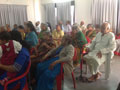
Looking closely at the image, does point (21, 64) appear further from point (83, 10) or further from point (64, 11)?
point (64, 11)

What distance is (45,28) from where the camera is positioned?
12.6 feet

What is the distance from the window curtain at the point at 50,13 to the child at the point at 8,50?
22.1ft

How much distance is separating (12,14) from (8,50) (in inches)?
255

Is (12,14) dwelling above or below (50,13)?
below

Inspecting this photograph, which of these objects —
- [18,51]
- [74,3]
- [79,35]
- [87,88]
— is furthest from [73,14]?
[18,51]

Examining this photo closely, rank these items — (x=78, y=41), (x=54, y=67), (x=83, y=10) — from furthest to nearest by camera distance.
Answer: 1. (x=83, y=10)
2. (x=78, y=41)
3. (x=54, y=67)

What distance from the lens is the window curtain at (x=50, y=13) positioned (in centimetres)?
815

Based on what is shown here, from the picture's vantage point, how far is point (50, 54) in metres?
2.47

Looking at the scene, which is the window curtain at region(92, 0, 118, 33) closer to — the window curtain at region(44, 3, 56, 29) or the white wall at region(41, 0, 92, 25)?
the white wall at region(41, 0, 92, 25)

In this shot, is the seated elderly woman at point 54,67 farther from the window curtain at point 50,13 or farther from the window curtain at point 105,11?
the window curtain at point 50,13

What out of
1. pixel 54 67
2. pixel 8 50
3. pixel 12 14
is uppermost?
pixel 12 14

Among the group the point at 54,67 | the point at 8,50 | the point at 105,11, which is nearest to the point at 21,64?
the point at 8,50

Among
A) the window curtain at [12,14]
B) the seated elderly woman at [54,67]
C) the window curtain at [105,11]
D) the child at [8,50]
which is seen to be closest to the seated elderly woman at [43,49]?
the seated elderly woman at [54,67]

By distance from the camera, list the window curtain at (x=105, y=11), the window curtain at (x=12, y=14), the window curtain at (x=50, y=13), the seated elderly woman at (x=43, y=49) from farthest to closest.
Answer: the window curtain at (x=50, y=13), the window curtain at (x=12, y=14), the window curtain at (x=105, y=11), the seated elderly woman at (x=43, y=49)
